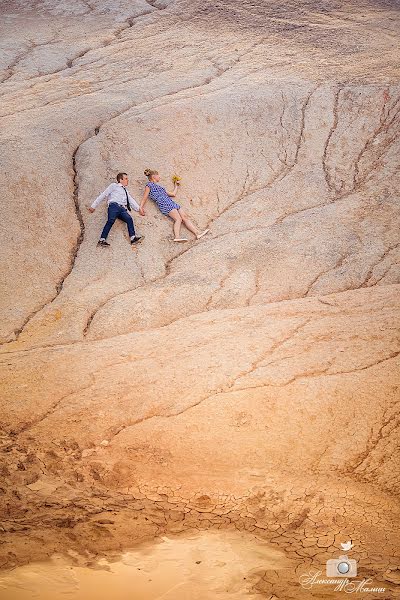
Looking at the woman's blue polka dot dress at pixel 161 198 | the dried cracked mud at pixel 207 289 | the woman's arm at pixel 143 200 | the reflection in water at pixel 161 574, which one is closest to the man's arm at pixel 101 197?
the dried cracked mud at pixel 207 289

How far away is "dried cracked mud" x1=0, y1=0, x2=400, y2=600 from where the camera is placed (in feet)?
15.0

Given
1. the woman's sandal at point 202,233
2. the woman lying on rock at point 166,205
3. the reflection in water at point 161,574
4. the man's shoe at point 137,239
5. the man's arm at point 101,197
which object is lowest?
the reflection in water at point 161,574

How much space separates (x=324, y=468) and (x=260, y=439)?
2.02 ft

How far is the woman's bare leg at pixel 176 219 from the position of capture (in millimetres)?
9000

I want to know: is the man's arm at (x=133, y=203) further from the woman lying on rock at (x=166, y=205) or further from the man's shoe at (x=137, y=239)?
the man's shoe at (x=137, y=239)

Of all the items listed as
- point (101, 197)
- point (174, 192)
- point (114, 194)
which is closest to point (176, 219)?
point (174, 192)

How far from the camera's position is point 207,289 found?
791cm

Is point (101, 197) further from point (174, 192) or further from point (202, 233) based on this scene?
point (202, 233)

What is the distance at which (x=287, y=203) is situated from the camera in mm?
9617

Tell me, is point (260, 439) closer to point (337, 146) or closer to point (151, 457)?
point (151, 457)

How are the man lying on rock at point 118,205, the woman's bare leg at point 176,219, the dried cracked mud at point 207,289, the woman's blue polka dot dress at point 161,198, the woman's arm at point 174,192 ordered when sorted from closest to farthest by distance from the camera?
the dried cracked mud at point 207,289
the man lying on rock at point 118,205
the woman's bare leg at point 176,219
the woman's blue polka dot dress at point 161,198
the woman's arm at point 174,192

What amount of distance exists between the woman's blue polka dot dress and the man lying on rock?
418mm

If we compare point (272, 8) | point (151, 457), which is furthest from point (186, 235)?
point (272, 8)

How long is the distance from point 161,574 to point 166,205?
6.38 meters
